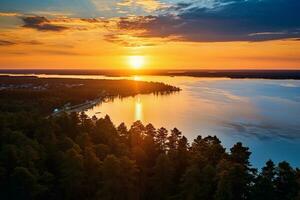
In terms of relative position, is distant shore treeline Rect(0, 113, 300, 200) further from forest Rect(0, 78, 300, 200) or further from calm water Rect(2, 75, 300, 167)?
calm water Rect(2, 75, 300, 167)

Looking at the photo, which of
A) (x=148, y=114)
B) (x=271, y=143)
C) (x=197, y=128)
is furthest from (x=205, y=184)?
(x=148, y=114)

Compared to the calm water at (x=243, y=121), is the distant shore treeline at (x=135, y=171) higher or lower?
higher

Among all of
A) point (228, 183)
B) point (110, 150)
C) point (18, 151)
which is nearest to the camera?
point (228, 183)

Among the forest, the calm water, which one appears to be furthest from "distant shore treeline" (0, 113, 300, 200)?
the calm water

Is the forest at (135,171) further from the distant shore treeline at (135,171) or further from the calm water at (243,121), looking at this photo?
the calm water at (243,121)

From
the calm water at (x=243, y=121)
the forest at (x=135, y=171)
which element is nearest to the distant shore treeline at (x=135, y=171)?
the forest at (x=135, y=171)

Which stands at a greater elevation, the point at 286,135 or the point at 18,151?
the point at 18,151

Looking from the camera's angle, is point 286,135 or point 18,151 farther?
point 286,135

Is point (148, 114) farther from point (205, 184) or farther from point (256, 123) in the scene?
point (205, 184)
